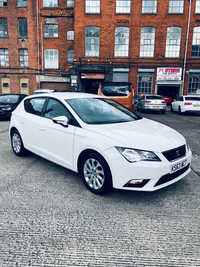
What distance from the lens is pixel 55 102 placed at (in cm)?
448

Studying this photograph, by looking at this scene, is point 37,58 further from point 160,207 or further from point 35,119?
point 160,207

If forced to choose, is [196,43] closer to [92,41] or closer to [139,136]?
[92,41]

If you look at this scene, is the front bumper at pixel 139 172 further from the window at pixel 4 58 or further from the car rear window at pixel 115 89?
the window at pixel 4 58

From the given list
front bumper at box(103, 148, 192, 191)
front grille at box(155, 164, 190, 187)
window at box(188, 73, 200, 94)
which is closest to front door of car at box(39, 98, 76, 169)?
front bumper at box(103, 148, 192, 191)

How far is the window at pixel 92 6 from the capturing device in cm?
2439

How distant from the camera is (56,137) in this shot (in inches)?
165

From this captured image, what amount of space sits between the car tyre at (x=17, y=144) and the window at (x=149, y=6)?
78.4 feet

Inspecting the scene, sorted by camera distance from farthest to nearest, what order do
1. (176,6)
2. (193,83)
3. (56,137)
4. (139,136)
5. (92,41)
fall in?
(193,83) < (92,41) < (176,6) < (56,137) < (139,136)

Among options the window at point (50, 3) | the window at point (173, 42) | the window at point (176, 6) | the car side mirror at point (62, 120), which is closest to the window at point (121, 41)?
the window at point (173, 42)

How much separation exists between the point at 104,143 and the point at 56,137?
120cm

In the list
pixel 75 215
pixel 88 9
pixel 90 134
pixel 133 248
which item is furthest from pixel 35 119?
pixel 88 9

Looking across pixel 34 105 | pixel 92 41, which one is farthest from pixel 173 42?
pixel 34 105

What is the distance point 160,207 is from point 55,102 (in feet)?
8.94

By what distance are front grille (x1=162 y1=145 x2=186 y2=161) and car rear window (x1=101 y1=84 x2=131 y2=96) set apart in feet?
26.5
